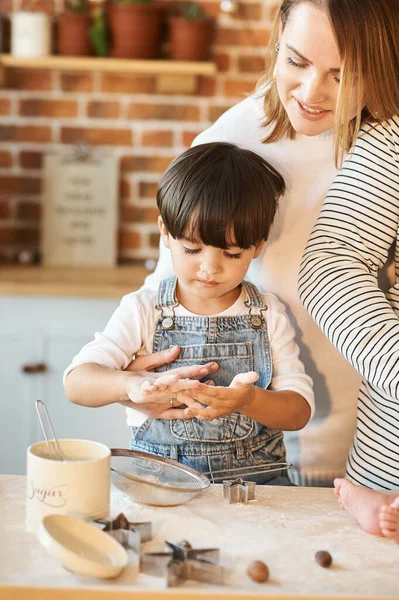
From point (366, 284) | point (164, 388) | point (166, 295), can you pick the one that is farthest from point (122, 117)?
point (164, 388)

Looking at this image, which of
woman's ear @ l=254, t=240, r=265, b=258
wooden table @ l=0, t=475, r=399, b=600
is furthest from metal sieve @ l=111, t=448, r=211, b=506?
woman's ear @ l=254, t=240, r=265, b=258

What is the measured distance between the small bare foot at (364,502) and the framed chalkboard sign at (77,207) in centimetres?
188

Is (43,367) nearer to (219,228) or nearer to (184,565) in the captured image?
(219,228)

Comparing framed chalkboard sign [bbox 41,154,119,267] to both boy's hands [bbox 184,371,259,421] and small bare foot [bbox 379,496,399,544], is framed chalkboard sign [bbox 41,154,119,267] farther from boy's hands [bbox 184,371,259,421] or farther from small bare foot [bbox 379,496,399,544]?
small bare foot [bbox 379,496,399,544]

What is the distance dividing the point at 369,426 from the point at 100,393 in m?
0.42

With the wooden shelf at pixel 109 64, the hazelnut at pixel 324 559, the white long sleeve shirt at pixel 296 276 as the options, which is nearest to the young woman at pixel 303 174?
the white long sleeve shirt at pixel 296 276

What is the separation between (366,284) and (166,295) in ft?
1.12

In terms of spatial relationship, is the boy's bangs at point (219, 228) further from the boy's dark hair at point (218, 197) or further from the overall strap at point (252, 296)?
the overall strap at point (252, 296)

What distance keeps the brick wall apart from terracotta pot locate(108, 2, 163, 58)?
117 millimetres

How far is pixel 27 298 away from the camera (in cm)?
245

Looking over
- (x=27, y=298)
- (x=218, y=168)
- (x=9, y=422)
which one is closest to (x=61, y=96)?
(x=27, y=298)

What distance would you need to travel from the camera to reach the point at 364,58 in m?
1.21

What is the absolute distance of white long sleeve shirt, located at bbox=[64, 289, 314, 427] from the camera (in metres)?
1.30

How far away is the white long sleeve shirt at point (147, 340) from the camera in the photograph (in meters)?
1.30
